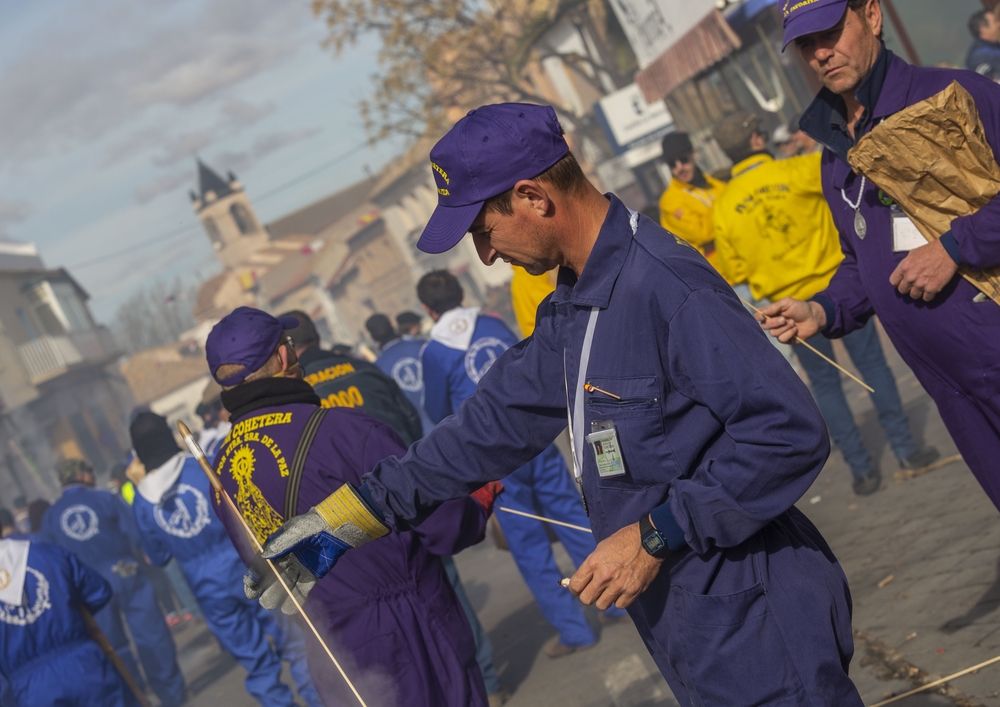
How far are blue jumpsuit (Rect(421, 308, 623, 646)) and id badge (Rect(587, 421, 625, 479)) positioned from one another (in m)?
3.59

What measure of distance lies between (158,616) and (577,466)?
327 inches

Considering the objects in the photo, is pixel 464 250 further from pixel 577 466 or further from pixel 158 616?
pixel 577 466

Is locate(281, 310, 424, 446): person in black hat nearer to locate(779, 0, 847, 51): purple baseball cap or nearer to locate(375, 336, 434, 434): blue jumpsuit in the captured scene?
locate(375, 336, 434, 434): blue jumpsuit

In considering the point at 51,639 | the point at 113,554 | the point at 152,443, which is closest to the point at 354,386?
the point at 51,639

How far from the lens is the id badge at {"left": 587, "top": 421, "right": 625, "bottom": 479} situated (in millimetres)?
2125

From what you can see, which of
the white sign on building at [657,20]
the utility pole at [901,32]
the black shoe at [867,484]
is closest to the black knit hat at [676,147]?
the black shoe at [867,484]

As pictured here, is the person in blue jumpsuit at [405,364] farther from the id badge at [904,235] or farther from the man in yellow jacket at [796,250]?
the id badge at [904,235]

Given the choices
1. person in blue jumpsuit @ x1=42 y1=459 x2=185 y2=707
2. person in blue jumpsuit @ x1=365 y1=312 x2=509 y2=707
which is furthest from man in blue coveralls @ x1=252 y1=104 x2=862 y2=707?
person in blue jumpsuit @ x1=42 y1=459 x2=185 y2=707

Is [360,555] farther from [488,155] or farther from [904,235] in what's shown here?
→ [904,235]

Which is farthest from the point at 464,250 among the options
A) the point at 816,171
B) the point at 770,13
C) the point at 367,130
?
the point at 816,171

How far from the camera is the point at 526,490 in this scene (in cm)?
597

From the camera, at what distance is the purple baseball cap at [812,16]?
9.34 ft

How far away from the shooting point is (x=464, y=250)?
181 feet

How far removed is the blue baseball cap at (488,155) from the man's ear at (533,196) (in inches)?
0.6
